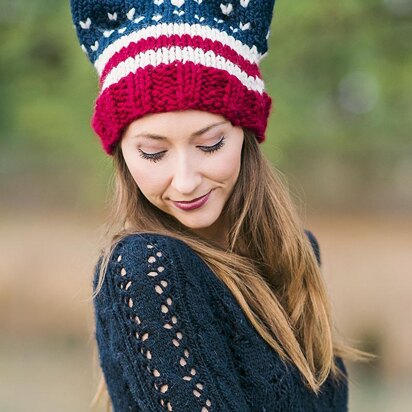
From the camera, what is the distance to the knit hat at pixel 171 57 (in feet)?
6.76

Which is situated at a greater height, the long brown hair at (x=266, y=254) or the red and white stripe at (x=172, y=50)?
the red and white stripe at (x=172, y=50)

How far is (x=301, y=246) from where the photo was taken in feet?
8.02

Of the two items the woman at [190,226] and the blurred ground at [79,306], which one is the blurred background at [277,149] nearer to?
the blurred ground at [79,306]

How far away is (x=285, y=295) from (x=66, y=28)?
15.5 ft

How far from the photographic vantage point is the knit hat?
206cm

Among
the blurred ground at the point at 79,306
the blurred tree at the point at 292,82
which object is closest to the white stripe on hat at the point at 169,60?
the blurred tree at the point at 292,82

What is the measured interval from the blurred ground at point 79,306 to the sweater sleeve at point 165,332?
4.33m

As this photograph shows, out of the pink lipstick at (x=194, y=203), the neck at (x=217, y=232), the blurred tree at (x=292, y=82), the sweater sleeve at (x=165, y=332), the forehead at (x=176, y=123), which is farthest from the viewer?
the blurred tree at (x=292, y=82)

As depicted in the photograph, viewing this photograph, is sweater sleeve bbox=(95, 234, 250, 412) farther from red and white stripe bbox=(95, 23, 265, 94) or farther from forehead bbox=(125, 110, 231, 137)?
red and white stripe bbox=(95, 23, 265, 94)

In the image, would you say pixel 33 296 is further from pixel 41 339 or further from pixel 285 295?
pixel 285 295

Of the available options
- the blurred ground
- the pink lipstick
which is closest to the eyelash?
the pink lipstick

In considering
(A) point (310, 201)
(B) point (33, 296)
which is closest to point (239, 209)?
(B) point (33, 296)

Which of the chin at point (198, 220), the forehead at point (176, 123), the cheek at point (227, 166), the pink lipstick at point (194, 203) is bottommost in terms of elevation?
the chin at point (198, 220)

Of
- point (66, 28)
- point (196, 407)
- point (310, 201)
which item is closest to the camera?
point (196, 407)
